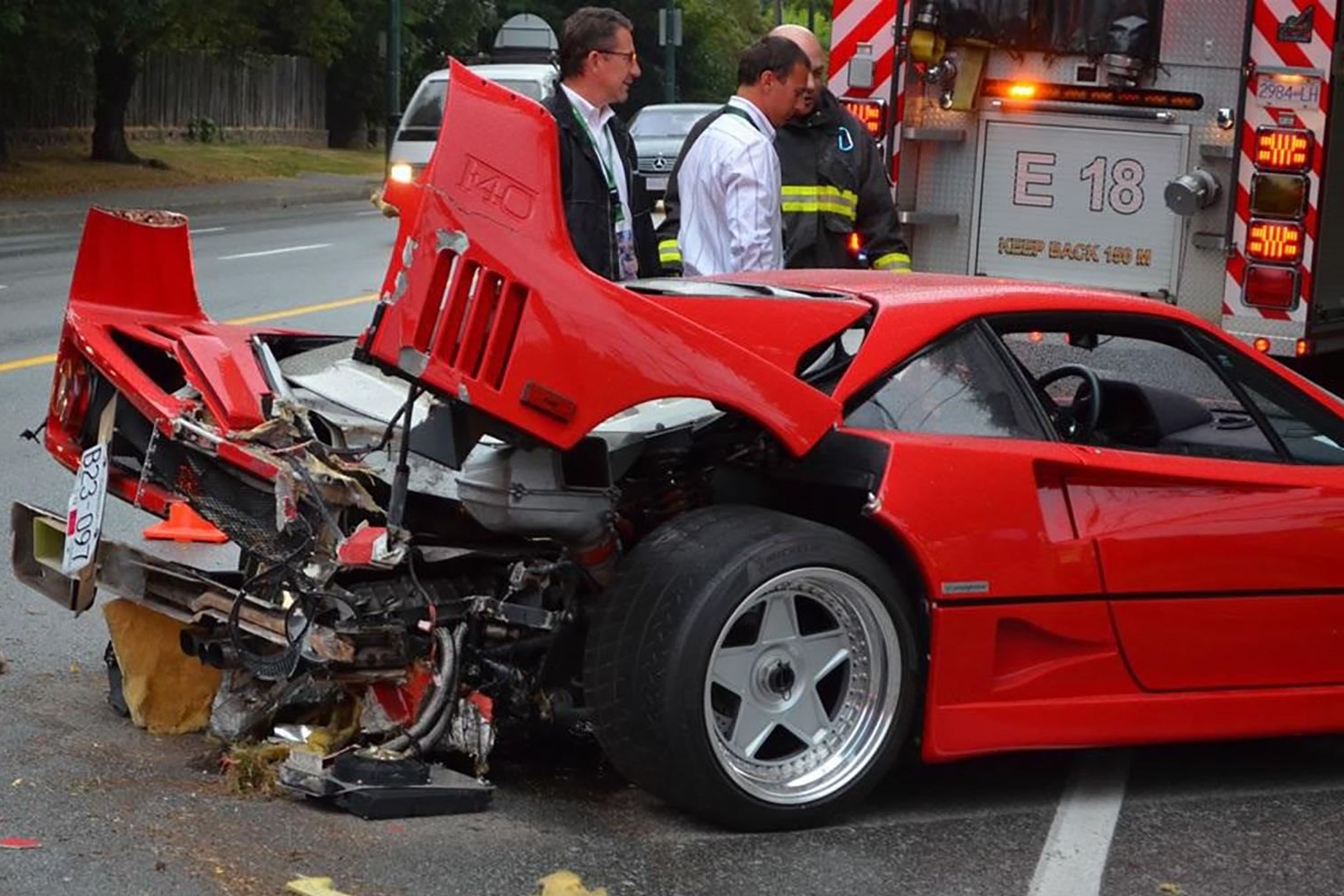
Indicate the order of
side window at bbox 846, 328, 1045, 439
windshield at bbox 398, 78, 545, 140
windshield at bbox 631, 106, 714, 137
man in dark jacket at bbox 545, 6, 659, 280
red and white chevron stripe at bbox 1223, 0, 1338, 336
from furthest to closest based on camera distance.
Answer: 1. windshield at bbox 631, 106, 714, 137
2. windshield at bbox 398, 78, 545, 140
3. red and white chevron stripe at bbox 1223, 0, 1338, 336
4. man in dark jacket at bbox 545, 6, 659, 280
5. side window at bbox 846, 328, 1045, 439

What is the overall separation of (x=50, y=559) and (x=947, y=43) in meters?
6.07

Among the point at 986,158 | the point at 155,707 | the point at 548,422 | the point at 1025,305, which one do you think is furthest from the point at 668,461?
the point at 986,158

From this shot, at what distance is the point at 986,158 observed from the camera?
1080 cm

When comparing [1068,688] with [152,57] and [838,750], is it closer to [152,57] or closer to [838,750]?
[838,750]

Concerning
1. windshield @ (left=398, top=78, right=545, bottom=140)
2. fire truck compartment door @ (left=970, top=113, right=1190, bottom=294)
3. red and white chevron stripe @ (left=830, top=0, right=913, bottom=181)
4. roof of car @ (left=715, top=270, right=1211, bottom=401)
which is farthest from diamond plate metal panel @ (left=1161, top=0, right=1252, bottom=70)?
windshield @ (left=398, top=78, right=545, bottom=140)

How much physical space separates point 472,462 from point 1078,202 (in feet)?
19.7

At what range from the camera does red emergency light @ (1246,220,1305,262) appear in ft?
32.1

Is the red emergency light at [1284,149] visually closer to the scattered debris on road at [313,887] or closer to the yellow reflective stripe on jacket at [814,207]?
the yellow reflective stripe on jacket at [814,207]

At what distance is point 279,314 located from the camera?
1686cm

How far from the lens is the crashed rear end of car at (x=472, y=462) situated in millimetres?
4965

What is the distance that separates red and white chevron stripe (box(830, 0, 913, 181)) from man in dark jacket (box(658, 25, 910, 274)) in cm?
269

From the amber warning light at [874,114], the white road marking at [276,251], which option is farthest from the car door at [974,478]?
the white road marking at [276,251]

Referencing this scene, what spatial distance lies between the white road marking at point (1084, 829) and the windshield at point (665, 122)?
22.6 meters

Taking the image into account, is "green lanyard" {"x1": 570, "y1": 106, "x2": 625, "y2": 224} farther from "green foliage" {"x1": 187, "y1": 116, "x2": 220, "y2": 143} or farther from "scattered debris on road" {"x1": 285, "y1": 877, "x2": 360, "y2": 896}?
"green foliage" {"x1": 187, "y1": 116, "x2": 220, "y2": 143}
